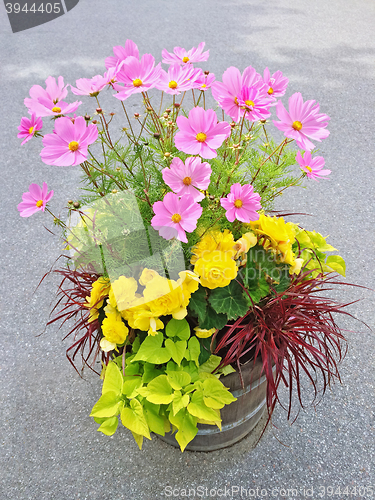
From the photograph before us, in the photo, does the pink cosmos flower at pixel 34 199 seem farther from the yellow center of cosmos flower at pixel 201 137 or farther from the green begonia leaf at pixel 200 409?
the green begonia leaf at pixel 200 409

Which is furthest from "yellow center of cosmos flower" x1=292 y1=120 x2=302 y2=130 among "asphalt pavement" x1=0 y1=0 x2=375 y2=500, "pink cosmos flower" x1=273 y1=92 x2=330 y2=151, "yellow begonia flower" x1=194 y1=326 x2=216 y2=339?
"asphalt pavement" x1=0 y1=0 x2=375 y2=500

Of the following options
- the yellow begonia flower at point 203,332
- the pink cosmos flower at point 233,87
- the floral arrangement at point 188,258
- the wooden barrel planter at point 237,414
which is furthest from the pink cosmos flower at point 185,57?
the wooden barrel planter at point 237,414

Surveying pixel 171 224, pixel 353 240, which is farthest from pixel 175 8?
pixel 171 224

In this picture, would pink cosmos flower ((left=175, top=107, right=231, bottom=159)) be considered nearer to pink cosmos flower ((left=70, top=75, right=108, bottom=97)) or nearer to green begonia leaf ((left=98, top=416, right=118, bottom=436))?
pink cosmos flower ((left=70, top=75, right=108, bottom=97))

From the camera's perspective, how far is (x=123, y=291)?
2.55 feet

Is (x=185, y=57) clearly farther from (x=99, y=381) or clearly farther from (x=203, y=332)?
(x=99, y=381)

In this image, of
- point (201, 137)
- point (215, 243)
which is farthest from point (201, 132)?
point (215, 243)

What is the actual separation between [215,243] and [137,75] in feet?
1.16

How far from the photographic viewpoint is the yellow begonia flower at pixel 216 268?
771mm

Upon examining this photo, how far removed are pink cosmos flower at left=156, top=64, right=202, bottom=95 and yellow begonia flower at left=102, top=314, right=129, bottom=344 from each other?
468 millimetres

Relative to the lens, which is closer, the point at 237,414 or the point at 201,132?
the point at 201,132

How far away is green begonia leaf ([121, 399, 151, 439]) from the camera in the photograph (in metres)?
0.80

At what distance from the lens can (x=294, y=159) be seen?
80cm

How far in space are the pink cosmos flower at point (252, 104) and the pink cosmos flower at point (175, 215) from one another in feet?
0.57
